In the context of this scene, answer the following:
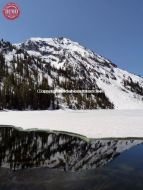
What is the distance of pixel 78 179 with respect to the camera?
81.4 ft

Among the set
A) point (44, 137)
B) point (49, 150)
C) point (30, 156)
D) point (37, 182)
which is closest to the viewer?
point (37, 182)

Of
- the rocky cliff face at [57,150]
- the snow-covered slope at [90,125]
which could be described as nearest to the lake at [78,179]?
the rocky cliff face at [57,150]

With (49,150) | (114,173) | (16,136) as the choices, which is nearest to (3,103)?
(16,136)

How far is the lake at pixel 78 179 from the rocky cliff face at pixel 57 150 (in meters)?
1.96

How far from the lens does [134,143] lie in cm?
4312

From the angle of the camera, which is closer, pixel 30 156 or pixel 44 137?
pixel 30 156

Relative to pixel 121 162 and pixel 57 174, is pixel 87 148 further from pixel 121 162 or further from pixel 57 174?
pixel 57 174

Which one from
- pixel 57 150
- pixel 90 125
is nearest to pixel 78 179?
pixel 57 150

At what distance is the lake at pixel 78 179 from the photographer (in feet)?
74.1

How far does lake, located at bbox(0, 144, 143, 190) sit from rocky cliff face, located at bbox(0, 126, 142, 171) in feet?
6.43

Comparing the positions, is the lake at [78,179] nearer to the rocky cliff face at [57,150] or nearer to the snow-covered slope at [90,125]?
the rocky cliff face at [57,150]

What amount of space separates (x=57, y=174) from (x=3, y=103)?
165455mm

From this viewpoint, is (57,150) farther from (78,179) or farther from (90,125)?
(90,125)

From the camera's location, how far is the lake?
22.6 metres
